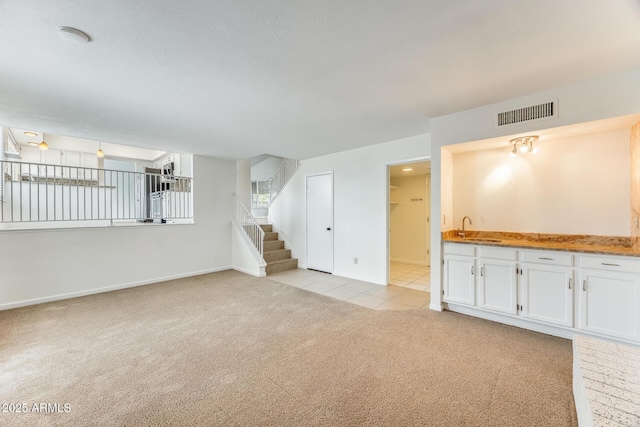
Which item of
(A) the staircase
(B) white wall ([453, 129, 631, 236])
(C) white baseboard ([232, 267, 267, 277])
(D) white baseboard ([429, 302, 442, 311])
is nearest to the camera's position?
(B) white wall ([453, 129, 631, 236])

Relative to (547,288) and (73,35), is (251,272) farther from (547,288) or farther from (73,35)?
(547,288)

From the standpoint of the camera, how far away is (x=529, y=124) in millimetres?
2646

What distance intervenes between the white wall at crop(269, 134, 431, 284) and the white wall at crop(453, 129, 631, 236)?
90 cm

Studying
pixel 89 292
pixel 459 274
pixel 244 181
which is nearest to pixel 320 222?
pixel 244 181

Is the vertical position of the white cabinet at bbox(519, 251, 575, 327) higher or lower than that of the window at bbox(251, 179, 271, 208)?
lower

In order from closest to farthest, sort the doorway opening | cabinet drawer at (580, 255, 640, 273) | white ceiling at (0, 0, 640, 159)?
white ceiling at (0, 0, 640, 159) → cabinet drawer at (580, 255, 640, 273) → the doorway opening

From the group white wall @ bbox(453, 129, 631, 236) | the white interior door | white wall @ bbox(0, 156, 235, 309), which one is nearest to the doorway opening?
the white interior door

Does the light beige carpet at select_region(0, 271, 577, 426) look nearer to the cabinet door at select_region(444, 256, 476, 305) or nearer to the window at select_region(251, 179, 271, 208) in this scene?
the cabinet door at select_region(444, 256, 476, 305)

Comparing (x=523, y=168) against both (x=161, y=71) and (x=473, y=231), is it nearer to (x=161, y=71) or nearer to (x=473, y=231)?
(x=473, y=231)

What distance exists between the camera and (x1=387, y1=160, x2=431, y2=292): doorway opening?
5855mm

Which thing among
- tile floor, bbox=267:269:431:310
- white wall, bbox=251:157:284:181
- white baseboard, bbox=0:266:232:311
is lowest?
tile floor, bbox=267:269:431:310

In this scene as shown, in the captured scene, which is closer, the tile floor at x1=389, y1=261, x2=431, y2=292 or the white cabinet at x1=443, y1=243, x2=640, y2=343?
the white cabinet at x1=443, y1=243, x2=640, y2=343

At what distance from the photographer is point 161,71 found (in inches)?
83.9

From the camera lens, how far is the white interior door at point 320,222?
5.33m
